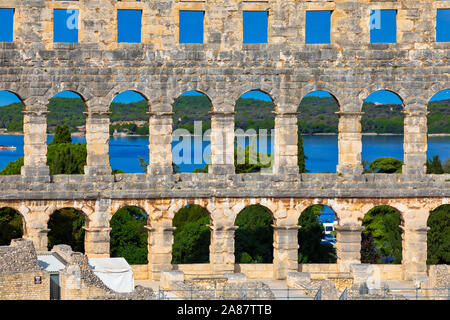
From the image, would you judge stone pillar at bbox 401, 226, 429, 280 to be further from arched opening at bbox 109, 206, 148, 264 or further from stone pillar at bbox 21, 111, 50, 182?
arched opening at bbox 109, 206, 148, 264

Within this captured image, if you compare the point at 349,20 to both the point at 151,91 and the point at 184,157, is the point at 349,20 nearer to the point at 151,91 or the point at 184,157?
the point at 151,91

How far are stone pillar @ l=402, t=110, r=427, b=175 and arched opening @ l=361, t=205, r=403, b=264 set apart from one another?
1445 centimetres

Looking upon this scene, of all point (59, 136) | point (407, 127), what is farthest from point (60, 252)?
point (59, 136)

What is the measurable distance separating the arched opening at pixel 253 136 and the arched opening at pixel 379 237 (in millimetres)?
6683

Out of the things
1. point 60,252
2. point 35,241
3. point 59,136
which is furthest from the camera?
point 59,136

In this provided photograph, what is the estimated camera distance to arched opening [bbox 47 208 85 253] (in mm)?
57625

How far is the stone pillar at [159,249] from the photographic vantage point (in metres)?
47.7

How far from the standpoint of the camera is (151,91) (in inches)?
1886

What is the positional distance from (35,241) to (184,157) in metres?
59.0

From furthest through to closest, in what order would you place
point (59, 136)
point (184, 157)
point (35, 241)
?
point (184, 157) → point (59, 136) → point (35, 241)

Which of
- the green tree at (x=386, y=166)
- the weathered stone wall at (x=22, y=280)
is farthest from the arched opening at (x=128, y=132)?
the weathered stone wall at (x=22, y=280)

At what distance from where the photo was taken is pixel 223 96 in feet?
158

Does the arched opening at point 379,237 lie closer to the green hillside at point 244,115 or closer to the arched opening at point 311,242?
the arched opening at point 311,242
